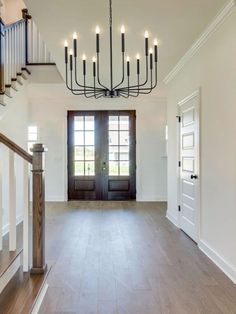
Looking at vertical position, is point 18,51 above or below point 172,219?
above

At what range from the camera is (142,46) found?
13.8 feet

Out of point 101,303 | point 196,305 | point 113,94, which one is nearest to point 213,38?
point 113,94

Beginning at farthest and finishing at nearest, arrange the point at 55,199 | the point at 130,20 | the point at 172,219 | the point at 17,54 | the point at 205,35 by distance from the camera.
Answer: the point at 55,199 < the point at 172,219 < the point at 17,54 < the point at 205,35 < the point at 130,20

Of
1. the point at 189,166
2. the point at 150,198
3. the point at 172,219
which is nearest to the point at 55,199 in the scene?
the point at 150,198

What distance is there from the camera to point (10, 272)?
99.1 inches

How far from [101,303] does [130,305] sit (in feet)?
0.81

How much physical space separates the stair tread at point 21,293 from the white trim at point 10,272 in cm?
3

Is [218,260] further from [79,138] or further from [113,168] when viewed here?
[79,138]

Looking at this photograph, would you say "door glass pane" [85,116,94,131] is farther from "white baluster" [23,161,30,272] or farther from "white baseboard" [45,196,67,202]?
"white baluster" [23,161,30,272]

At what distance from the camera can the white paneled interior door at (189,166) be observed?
13.9 feet

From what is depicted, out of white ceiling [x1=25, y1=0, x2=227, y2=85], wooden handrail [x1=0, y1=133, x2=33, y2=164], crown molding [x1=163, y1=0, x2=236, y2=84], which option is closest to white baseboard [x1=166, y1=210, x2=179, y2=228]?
crown molding [x1=163, y1=0, x2=236, y2=84]

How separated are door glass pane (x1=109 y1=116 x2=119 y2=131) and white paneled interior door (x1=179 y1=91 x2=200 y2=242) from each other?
308cm

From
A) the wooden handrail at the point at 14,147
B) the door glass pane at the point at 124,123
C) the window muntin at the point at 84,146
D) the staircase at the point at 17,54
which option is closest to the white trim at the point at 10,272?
the wooden handrail at the point at 14,147

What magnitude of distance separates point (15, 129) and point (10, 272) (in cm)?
319
